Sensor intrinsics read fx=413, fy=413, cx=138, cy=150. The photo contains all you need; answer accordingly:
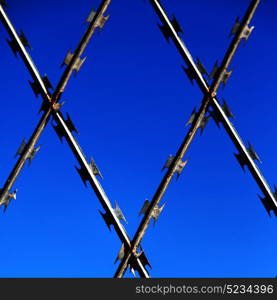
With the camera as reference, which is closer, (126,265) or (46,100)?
(126,265)

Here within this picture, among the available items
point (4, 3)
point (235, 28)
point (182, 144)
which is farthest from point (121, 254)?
point (4, 3)

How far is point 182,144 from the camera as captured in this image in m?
4.44

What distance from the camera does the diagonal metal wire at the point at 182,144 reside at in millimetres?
4113

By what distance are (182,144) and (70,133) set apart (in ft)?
3.97

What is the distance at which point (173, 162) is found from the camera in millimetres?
4344

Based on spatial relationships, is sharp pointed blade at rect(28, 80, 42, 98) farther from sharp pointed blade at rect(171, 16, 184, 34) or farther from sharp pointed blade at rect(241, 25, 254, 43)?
sharp pointed blade at rect(241, 25, 254, 43)

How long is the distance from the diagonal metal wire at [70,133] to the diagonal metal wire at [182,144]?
114 mm

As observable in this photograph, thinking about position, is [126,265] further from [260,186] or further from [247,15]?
[247,15]

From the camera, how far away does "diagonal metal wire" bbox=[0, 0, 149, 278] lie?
4.15m

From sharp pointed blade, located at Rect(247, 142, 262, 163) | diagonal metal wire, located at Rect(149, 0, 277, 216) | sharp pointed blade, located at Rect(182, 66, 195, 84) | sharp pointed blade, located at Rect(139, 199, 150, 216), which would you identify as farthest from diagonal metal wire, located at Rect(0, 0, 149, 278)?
sharp pointed blade, located at Rect(247, 142, 262, 163)

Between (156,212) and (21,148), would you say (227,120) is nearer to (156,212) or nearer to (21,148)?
(156,212)

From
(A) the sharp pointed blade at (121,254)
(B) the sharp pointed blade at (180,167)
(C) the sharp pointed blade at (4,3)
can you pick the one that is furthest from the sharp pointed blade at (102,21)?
(A) the sharp pointed blade at (121,254)
